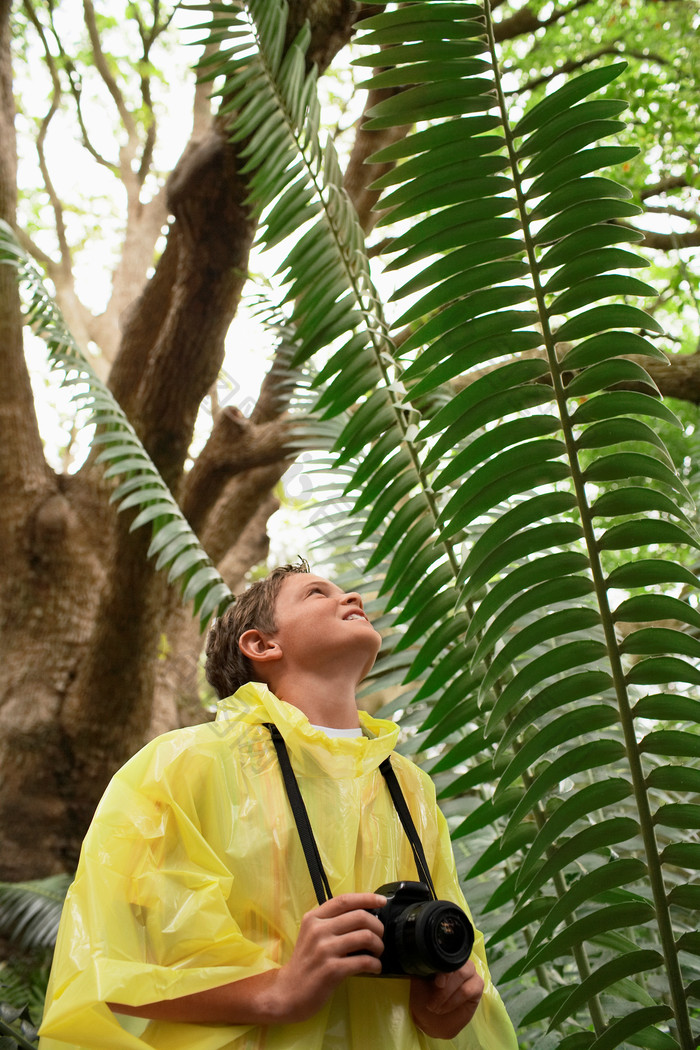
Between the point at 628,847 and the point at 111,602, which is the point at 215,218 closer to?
the point at 111,602

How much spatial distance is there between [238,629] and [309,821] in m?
0.48

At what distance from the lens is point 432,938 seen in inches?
36.6

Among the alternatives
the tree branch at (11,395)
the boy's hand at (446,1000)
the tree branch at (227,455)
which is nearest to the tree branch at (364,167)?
the tree branch at (227,455)

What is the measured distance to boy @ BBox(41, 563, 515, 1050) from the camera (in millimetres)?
942

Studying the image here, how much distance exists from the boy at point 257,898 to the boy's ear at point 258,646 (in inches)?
2.9

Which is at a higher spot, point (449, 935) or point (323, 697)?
point (323, 697)

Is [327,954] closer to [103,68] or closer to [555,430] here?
[555,430]

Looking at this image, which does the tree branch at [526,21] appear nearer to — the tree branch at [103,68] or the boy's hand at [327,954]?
the tree branch at [103,68]

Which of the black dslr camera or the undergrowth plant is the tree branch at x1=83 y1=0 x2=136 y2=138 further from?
the black dslr camera

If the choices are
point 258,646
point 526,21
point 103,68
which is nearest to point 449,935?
point 258,646

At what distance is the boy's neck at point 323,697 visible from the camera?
1.31 m

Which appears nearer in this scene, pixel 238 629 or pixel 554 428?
pixel 554 428

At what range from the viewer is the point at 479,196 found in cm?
103

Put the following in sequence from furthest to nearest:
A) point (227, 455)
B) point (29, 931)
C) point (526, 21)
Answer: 1. point (526, 21)
2. point (227, 455)
3. point (29, 931)
